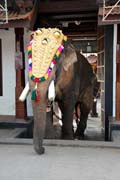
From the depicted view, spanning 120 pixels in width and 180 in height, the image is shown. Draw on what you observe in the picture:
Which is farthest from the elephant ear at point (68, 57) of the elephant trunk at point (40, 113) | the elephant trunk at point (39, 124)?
the elephant trunk at point (39, 124)

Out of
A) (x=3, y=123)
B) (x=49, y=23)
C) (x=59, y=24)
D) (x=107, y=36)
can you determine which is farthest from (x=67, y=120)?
(x=59, y=24)

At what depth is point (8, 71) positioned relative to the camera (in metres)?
9.55

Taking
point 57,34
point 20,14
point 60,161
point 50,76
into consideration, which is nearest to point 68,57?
point 57,34

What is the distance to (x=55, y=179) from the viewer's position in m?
5.03

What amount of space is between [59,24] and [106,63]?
109 inches

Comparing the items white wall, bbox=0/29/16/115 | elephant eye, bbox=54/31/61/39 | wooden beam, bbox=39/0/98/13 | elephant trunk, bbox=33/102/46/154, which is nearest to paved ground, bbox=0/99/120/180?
elephant trunk, bbox=33/102/46/154

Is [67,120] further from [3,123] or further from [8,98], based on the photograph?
[8,98]

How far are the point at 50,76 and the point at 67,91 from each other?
139 centimetres

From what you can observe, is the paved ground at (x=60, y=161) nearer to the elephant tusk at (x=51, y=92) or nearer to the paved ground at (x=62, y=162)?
the paved ground at (x=62, y=162)

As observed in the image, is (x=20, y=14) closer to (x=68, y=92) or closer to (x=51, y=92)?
(x=68, y=92)

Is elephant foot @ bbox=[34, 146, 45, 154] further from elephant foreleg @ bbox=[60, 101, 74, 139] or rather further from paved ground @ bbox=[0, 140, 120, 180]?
elephant foreleg @ bbox=[60, 101, 74, 139]

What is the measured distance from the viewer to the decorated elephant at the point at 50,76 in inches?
239

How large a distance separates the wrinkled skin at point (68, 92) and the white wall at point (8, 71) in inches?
69.2

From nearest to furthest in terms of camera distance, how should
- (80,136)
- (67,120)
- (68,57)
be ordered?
(68,57), (67,120), (80,136)
